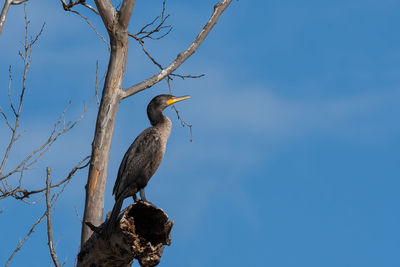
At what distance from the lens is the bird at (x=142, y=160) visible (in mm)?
6617

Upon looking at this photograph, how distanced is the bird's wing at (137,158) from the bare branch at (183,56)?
0.56 metres

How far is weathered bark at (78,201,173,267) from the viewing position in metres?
4.94

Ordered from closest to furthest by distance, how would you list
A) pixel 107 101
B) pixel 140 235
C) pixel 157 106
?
pixel 140 235 < pixel 107 101 < pixel 157 106

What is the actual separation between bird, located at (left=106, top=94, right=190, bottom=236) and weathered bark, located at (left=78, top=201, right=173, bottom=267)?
1047 mm

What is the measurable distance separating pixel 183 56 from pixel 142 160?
1.75 meters

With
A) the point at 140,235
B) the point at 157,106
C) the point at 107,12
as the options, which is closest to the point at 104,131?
the point at 157,106

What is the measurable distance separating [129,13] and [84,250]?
304 centimetres

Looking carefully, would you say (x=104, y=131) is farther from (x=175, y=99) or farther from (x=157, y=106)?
(x=175, y=99)

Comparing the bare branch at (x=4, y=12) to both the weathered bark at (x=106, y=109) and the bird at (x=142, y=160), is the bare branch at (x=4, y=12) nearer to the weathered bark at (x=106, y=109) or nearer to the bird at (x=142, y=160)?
the weathered bark at (x=106, y=109)

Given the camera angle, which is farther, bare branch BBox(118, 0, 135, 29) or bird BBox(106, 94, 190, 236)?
bare branch BBox(118, 0, 135, 29)

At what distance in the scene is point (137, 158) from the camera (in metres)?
6.85

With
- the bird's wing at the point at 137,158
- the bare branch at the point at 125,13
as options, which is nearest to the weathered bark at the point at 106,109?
the bare branch at the point at 125,13

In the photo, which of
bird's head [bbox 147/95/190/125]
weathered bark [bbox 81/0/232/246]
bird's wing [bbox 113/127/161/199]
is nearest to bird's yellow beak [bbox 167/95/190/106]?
bird's head [bbox 147/95/190/125]

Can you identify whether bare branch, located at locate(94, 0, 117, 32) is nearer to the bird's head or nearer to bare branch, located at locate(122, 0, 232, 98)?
bare branch, located at locate(122, 0, 232, 98)
